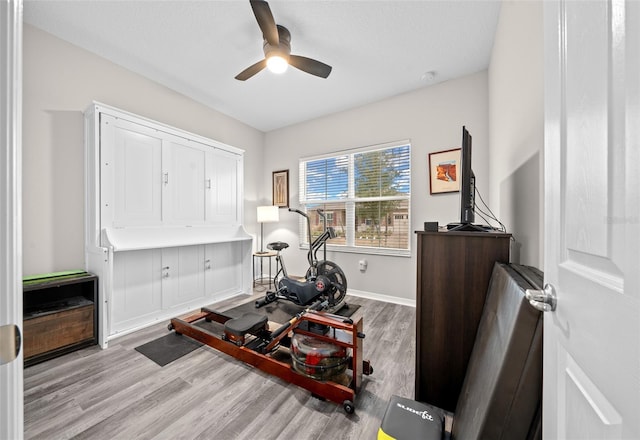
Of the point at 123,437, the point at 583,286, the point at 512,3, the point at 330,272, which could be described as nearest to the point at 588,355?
the point at 583,286

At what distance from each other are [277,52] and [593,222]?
99.6 inches

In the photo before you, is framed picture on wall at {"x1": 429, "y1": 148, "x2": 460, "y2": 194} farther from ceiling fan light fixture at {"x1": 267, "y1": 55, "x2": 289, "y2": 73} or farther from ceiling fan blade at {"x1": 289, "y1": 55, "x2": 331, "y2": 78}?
ceiling fan light fixture at {"x1": 267, "y1": 55, "x2": 289, "y2": 73}

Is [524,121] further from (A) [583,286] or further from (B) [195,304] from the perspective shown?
(B) [195,304]

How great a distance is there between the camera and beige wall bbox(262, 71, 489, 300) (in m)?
3.01

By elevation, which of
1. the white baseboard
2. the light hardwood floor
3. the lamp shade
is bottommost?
the light hardwood floor

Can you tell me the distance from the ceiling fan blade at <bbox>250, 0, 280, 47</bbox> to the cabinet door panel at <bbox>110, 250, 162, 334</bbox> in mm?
2622

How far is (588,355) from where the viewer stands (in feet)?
1.62

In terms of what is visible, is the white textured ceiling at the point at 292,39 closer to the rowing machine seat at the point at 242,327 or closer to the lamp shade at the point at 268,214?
the lamp shade at the point at 268,214

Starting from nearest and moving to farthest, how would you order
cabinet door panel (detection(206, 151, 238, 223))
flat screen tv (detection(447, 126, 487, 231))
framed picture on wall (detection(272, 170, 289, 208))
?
flat screen tv (detection(447, 126, 487, 231)) < cabinet door panel (detection(206, 151, 238, 223)) < framed picture on wall (detection(272, 170, 289, 208))

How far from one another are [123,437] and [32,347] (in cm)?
141

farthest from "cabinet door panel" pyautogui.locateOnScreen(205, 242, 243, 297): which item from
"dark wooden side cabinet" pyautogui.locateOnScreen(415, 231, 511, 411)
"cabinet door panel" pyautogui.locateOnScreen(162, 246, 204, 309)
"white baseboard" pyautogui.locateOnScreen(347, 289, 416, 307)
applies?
"dark wooden side cabinet" pyautogui.locateOnScreen(415, 231, 511, 411)

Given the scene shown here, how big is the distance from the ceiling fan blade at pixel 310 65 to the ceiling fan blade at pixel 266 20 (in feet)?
0.86
